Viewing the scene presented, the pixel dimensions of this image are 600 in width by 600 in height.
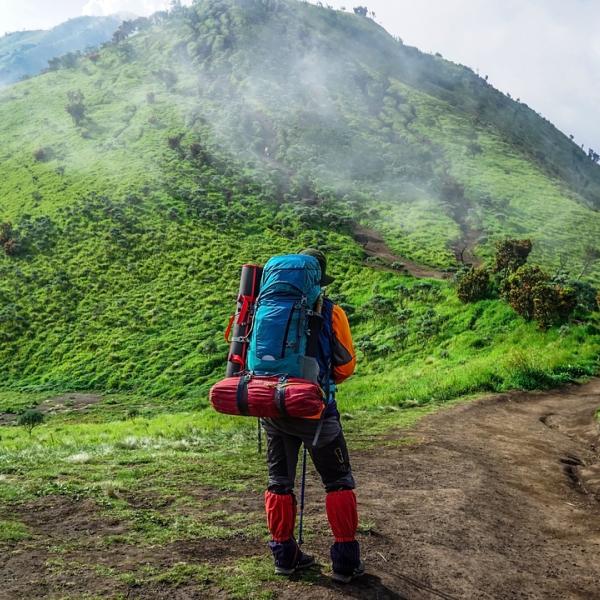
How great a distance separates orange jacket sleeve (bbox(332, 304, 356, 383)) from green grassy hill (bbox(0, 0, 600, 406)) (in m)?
10.00

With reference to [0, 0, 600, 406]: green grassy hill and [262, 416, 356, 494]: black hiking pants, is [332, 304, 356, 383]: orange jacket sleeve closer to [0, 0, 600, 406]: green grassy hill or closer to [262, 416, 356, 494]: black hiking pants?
[262, 416, 356, 494]: black hiking pants

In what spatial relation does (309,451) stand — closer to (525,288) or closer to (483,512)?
(483,512)

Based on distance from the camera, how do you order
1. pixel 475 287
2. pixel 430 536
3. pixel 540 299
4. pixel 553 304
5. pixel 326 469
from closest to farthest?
1. pixel 326 469
2. pixel 430 536
3. pixel 553 304
4. pixel 540 299
5. pixel 475 287

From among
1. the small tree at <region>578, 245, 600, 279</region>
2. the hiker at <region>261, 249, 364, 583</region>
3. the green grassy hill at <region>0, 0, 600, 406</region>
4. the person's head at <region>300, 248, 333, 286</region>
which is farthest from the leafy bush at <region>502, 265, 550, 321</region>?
the small tree at <region>578, 245, 600, 279</region>

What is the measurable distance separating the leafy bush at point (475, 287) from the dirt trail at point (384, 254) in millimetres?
14536

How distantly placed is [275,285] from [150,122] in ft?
239

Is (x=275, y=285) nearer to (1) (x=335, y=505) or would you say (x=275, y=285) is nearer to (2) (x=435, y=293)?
(1) (x=335, y=505)

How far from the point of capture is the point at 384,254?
154 feet

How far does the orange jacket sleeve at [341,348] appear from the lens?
5.07 m

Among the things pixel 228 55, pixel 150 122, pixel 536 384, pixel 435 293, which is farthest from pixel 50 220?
pixel 228 55

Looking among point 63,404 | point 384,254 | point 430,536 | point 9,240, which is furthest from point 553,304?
point 9,240

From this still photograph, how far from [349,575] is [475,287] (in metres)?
21.0

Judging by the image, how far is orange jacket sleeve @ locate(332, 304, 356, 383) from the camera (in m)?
5.07

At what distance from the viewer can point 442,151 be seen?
77375 millimetres
